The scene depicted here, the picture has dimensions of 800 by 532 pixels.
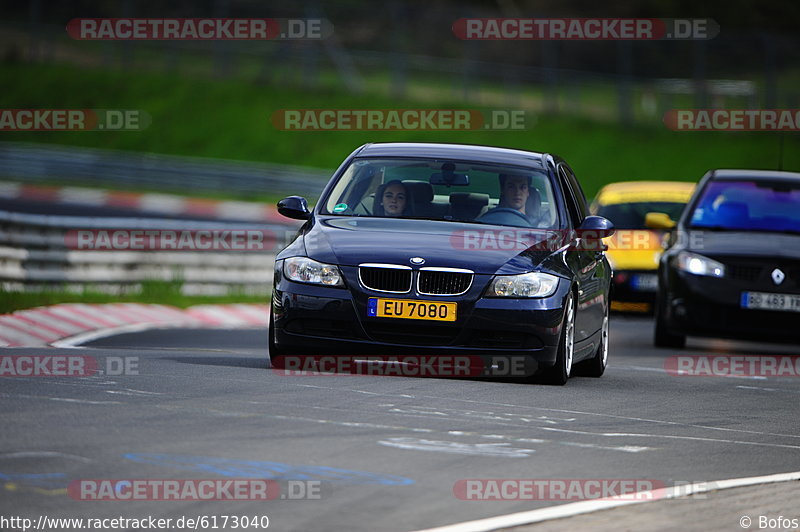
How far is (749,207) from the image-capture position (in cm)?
1697

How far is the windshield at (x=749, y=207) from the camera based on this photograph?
54.9 feet

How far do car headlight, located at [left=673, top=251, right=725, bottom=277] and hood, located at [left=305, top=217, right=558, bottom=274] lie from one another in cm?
498

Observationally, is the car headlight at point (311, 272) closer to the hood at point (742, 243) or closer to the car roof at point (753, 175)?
the hood at point (742, 243)

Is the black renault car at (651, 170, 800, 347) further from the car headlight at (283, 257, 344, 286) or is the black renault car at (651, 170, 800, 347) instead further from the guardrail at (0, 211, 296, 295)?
the guardrail at (0, 211, 296, 295)

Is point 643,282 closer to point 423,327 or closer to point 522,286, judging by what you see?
point 522,286

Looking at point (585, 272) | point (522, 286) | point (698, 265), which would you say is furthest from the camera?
point (698, 265)

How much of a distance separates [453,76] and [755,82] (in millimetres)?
8965

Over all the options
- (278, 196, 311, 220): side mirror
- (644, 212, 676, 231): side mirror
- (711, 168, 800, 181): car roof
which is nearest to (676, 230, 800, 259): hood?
(644, 212, 676, 231): side mirror

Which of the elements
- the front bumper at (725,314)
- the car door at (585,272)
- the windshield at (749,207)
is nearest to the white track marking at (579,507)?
the car door at (585,272)

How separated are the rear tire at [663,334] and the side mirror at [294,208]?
19.0ft

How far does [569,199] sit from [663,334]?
473 cm

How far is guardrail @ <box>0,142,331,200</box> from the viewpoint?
151 ft

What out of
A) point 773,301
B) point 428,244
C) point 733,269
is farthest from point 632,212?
point 428,244

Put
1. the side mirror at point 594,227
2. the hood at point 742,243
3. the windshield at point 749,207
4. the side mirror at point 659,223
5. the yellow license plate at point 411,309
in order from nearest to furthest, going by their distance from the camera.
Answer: the yellow license plate at point 411,309, the side mirror at point 594,227, the hood at point 742,243, the windshield at point 749,207, the side mirror at point 659,223
